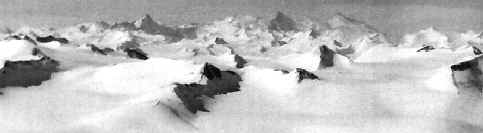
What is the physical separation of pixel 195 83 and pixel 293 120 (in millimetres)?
10410

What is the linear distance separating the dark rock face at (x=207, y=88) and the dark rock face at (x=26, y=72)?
47.0ft

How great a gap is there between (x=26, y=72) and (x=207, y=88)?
1654cm

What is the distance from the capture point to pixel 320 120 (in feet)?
158

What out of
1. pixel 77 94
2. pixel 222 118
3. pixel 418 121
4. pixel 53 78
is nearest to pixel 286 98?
pixel 222 118

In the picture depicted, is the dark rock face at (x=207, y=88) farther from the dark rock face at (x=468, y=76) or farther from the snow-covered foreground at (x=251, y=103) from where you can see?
the dark rock face at (x=468, y=76)

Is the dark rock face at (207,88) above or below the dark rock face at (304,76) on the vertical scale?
below

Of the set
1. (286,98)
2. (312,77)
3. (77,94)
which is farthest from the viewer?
(312,77)

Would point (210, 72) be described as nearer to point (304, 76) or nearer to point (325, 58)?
point (304, 76)

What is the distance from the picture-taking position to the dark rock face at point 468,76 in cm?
5608

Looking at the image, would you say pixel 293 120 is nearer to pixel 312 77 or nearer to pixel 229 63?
pixel 312 77

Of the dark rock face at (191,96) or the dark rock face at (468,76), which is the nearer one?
the dark rock face at (191,96)

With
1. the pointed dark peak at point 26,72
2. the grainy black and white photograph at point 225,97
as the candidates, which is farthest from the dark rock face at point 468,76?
the pointed dark peak at point 26,72

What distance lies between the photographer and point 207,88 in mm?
55281

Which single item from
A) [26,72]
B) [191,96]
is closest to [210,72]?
[191,96]
